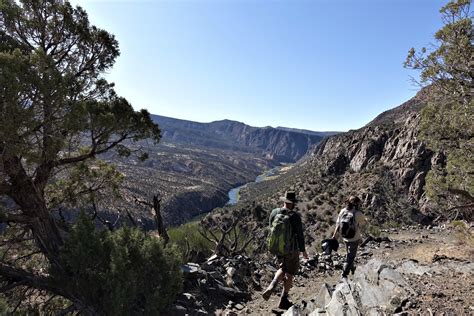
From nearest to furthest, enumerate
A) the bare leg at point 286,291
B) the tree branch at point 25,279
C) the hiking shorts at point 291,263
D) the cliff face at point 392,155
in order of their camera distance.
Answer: the hiking shorts at point 291,263 < the bare leg at point 286,291 < the tree branch at point 25,279 < the cliff face at point 392,155

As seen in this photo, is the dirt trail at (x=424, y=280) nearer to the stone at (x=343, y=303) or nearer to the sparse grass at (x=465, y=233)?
the sparse grass at (x=465, y=233)

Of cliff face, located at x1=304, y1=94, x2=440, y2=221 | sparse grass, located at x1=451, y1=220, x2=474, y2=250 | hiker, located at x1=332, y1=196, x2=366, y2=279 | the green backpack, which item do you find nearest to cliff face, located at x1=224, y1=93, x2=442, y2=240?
cliff face, located at x1=304, y1=94, x2=440, y2=221

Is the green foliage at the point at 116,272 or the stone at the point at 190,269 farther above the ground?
the green foliage at the point at 116,272

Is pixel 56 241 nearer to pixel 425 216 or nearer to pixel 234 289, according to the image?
pixel 234 289

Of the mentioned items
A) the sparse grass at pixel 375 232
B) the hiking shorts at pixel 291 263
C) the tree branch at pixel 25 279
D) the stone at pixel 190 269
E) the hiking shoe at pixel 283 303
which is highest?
the hiking shorts at pixel 291 263

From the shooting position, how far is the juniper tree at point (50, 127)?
714cm

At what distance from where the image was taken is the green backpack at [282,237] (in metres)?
6.57

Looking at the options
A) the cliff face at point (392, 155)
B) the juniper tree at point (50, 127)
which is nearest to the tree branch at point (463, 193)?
the juniper tree at point (50, 127)

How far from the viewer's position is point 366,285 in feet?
21.0

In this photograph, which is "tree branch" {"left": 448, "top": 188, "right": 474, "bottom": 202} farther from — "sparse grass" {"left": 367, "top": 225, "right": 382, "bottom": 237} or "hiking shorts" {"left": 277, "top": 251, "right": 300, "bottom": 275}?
"sparse grass" {"left": 367, "top": 225, "right": 382, "bottom": 237}

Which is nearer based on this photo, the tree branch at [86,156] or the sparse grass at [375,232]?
the tree branch at [86,156]

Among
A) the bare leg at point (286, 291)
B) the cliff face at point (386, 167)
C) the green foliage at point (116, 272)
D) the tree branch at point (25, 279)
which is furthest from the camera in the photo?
the cliff face at point (386, 167)

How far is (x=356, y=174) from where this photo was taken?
5791 cm

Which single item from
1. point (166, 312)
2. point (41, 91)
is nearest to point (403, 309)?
point (166, 312)
